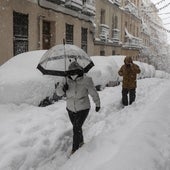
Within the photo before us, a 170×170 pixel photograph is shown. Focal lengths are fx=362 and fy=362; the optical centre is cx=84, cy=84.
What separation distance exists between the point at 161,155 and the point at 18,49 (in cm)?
1057

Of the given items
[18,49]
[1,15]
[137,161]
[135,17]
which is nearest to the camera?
[137,161]

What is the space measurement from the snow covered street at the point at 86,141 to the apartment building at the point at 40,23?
6102 mm

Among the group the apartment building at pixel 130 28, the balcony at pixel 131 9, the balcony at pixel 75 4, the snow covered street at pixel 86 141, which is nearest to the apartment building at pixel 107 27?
the apartment building at pixel 130 28

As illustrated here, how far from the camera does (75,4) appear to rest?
62.4 feet

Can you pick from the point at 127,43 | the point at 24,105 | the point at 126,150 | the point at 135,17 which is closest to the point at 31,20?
the point at 24,105

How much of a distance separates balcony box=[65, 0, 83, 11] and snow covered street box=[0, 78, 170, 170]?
10.8 m

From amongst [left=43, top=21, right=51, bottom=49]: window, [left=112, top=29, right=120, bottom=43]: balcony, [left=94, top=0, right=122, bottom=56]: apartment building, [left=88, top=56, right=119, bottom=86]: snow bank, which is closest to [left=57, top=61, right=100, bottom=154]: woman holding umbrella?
[left=88, top=56, right=119, bottom=86]: snow bank

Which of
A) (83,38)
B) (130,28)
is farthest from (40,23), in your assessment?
(130,28)

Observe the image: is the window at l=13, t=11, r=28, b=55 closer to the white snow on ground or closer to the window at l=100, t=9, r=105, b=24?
the white snow on ground

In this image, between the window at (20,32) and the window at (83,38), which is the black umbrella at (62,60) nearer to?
the window at (20,32)

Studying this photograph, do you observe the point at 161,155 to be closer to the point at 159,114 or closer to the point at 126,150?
the point at 126,150

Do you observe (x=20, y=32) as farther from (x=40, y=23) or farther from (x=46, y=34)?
(x=46, y=34)

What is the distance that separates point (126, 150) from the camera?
4.95 m

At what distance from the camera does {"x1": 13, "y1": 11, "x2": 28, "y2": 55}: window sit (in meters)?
14.3
